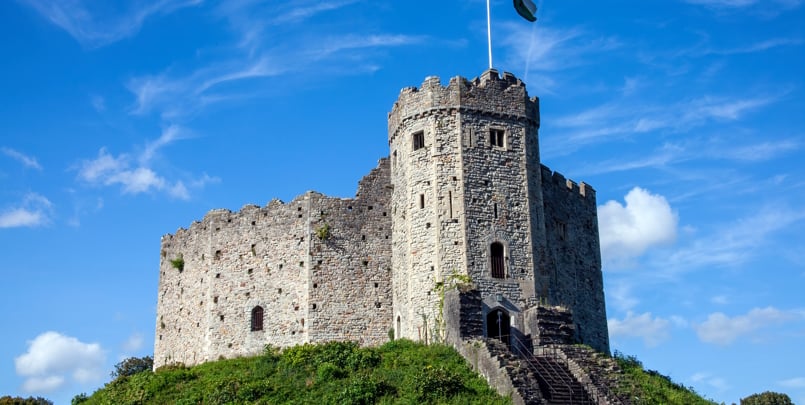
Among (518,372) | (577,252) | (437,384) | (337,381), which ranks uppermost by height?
(577,252)

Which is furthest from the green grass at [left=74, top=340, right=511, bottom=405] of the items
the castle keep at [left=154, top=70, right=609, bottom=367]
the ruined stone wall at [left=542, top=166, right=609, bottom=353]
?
the ruined stone wall at [left=542, top=166, right=609, bottom=353]

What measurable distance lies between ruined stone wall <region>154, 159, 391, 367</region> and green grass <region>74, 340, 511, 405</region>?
2.33m

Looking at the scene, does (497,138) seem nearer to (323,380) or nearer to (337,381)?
(337,381)

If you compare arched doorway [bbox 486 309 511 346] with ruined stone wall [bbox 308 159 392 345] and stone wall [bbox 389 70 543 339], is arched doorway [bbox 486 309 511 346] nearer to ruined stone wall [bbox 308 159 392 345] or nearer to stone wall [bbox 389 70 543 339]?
stone wall [bbox 389 70 543 339]

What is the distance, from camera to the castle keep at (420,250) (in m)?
42.1

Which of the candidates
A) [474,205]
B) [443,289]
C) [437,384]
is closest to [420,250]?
[443,289]

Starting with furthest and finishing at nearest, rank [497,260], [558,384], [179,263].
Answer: [179,263]
[497,260]
[558,384]

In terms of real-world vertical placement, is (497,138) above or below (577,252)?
above

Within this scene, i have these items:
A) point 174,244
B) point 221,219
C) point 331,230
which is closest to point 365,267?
point 331,230

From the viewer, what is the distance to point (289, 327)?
45.7 meters

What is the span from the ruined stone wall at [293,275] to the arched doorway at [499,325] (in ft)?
19.1

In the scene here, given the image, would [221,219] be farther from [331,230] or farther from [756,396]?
[756,396]

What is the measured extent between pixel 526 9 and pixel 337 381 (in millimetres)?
19061

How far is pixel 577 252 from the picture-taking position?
164 feet
